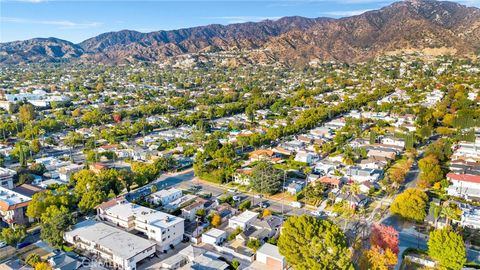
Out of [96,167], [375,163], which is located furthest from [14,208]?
[375,163]

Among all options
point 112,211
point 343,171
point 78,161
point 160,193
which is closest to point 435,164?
point 343,171

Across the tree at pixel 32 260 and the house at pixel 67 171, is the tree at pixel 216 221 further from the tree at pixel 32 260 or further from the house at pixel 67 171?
the house at pixel 67 171

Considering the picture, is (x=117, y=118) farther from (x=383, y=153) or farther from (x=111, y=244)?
(x=111, y=244)

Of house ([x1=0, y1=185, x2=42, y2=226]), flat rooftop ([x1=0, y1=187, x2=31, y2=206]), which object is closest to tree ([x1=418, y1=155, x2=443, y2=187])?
house ([x1=0, y1=185, x2=42, y2=226])

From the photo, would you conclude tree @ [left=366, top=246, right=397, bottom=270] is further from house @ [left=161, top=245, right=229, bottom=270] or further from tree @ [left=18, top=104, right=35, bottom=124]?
tree @ [left=18, top=104, right=35, bottom=124]

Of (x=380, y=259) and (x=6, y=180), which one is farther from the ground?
(x=380, y=259)

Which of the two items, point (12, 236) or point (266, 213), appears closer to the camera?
point (12, 236)
